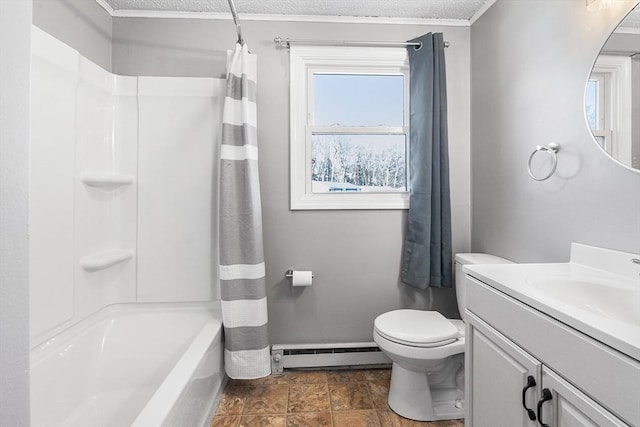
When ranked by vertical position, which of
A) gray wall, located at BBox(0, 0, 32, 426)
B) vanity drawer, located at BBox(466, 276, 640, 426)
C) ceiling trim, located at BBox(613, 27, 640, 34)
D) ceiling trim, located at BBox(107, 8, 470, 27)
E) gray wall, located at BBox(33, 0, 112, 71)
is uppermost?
ceiling trim, located at BBox(107, 8, 470, 27)

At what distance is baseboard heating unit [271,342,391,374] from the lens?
198 centimetres

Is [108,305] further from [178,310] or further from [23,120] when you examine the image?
[23,120]

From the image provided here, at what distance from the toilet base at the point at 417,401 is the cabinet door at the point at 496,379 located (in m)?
0.41

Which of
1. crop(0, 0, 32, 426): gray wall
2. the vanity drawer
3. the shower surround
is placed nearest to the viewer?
crop(0, 0, 32, 426): gray wall

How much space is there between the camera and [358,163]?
6.76 feet

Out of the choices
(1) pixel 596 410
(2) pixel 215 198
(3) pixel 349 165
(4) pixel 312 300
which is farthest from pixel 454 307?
(2) pixel 215 198

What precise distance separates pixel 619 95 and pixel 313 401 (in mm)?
1944

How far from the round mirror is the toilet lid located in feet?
3.29

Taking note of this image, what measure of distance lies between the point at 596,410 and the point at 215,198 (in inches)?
73.9

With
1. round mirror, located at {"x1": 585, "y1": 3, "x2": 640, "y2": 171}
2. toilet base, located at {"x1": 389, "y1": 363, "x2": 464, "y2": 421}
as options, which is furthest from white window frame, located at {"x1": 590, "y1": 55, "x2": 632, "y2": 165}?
toilet base, located at {"x1": 389, "y1": 363, "x2": 464, "y2": 421}

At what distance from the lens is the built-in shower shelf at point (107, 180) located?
64.6 inches

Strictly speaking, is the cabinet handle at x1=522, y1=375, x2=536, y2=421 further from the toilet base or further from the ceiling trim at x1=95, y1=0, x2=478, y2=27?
the ceiling trim at x1=95, y1=0, x2=478, y2=27

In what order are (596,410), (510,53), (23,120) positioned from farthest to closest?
(510,53)
(596,410)
(23,120)

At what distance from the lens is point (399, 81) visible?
6.82ft
